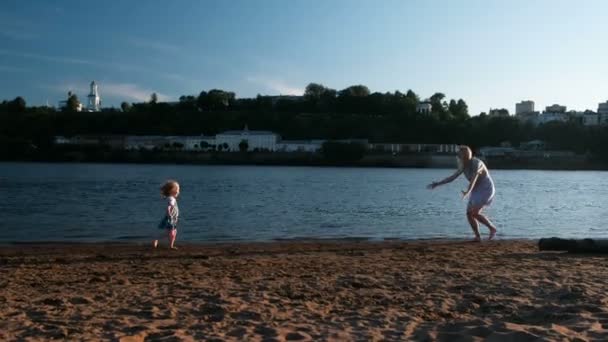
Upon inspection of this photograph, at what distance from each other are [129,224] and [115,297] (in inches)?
462

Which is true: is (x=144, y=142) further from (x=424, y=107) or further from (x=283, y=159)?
(x=424, y=107)

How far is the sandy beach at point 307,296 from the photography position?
18.7ft

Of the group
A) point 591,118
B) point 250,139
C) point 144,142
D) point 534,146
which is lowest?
point 534,146

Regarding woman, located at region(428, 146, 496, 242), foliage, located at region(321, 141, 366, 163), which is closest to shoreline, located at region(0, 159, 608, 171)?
foliage, located at region(321, 141, 366, 163)

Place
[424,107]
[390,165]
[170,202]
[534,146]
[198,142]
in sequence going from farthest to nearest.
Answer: [424,107]
[198,142]
[534,146]
[390,165]
[170,202]

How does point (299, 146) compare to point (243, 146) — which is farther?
point (299, 146)

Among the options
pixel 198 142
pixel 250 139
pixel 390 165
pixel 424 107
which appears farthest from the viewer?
pixel 424 107

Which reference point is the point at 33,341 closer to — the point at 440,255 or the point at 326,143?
the point at 440,255

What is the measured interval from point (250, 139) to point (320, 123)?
68.0 ft

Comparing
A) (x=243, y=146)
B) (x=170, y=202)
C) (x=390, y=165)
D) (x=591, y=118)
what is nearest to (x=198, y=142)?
(x=243, y=146)

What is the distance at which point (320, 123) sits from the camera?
558ft

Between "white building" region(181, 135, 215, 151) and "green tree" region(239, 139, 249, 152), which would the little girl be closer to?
"green tree" region(239, 139, 249, 152)

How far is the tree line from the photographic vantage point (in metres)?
157

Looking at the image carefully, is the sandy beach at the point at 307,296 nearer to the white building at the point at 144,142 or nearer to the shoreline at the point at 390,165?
the shoreline at the point at 390,165
